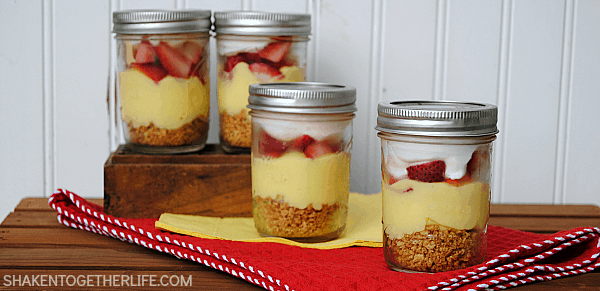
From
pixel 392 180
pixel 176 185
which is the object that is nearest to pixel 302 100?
pixel 392 180

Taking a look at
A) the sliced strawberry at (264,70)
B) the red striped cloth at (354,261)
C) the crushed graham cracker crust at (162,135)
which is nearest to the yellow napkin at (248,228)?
the red striped cloth at (354,261)

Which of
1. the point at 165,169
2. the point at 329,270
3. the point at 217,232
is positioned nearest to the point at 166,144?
the point at 165,169

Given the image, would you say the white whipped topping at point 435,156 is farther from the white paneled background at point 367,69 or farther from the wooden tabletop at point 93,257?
the white paneled background at point 367,69

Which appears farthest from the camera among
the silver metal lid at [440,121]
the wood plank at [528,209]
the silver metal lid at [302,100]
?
the wood plank at [528,209]

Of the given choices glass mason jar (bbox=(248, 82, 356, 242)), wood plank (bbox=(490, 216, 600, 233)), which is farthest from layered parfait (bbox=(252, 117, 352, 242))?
wood plank (bbox=(490, 216, 600, 233))

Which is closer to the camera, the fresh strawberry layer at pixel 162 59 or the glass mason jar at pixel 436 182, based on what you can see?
the glass mason jar at pixel 436 182

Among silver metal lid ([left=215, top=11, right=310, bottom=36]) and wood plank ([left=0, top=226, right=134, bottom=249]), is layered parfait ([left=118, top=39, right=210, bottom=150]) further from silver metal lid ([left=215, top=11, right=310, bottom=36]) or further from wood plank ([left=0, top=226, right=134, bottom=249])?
wood plank ([left=0, top=226, right=134, bottom=249])

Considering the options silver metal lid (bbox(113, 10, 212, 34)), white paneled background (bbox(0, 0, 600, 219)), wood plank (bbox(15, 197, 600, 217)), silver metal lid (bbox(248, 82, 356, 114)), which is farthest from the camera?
white paneled background (bbox(0, 0, 600, 219))
